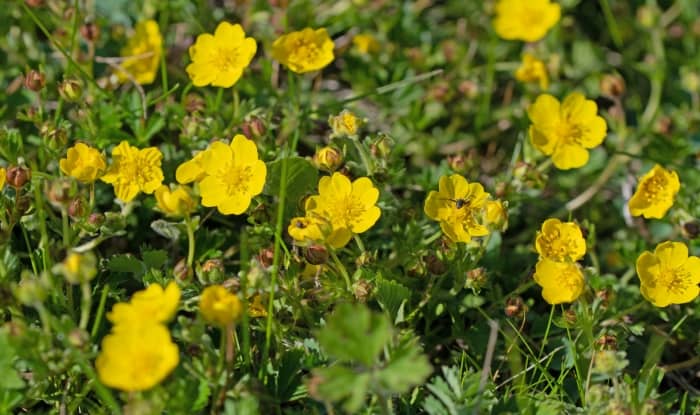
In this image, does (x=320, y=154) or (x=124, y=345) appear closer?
(x=124, y=345)

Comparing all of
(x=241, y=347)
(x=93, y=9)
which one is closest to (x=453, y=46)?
(x=93, y=9)

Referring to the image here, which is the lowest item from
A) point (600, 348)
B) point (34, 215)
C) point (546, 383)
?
point (546, 383)

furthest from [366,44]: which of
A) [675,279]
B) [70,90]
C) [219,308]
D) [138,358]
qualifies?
[138,358]

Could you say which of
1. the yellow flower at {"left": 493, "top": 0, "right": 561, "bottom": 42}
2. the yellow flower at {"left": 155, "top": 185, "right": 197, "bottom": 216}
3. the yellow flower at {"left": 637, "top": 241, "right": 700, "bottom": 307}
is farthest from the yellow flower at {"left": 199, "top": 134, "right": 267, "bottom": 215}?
the yellow flower at {"left": 493, "top": 0, "right": 561, "bottom": 42}

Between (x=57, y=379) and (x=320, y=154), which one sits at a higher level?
(x=320, y=154)

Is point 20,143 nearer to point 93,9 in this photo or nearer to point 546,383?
point 93,9

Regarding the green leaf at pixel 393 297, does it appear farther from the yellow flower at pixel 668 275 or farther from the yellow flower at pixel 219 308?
the yellow flower at pixel 668 275

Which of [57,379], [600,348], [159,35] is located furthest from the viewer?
[159,35]

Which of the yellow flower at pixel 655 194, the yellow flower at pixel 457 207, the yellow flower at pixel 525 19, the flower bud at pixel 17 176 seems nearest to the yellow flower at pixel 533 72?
the yellow flower at pixel 525 19
